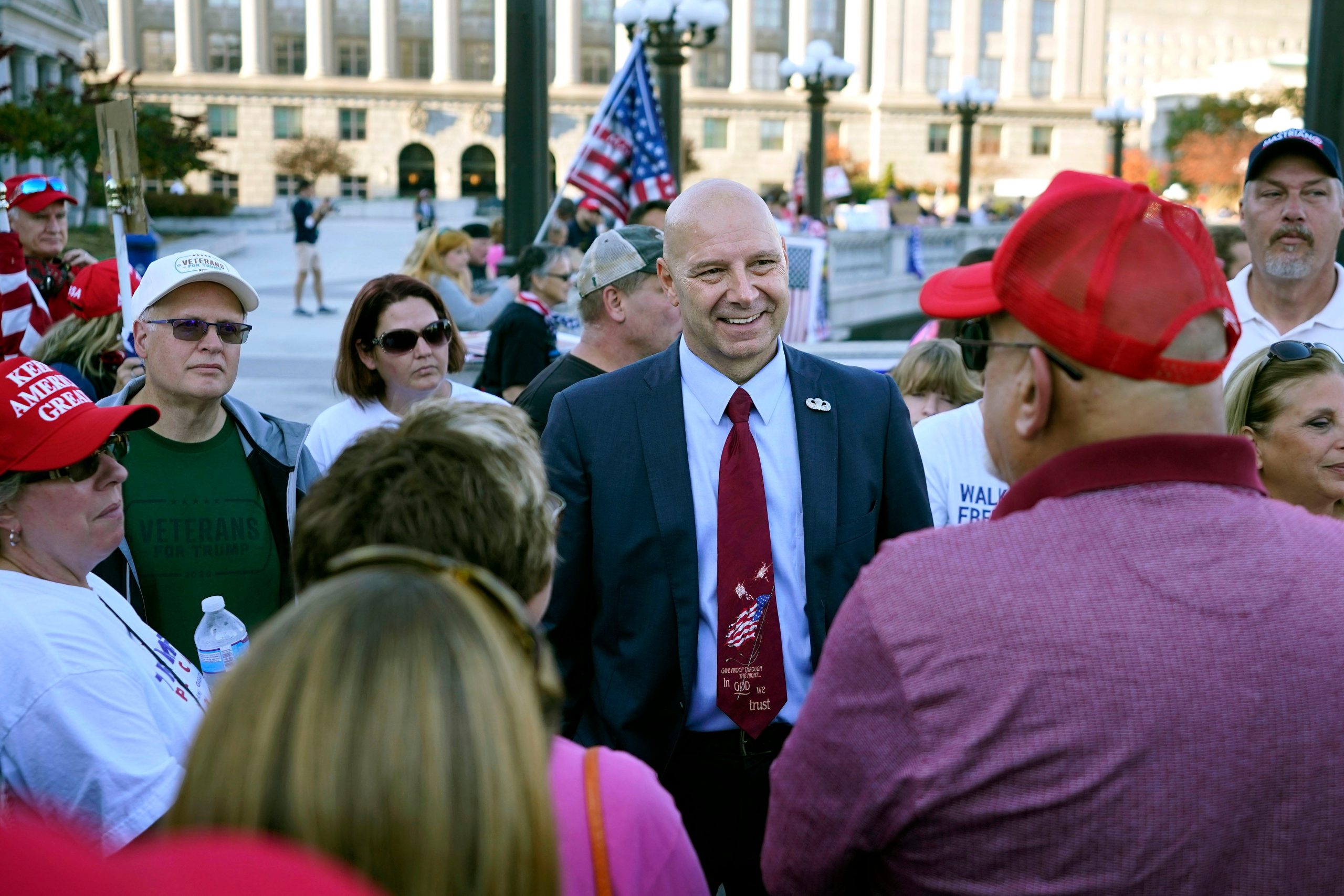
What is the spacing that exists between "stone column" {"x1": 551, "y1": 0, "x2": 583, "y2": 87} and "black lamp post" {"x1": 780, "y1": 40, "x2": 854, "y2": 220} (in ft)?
160

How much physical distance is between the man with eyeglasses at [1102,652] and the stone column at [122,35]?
255ft

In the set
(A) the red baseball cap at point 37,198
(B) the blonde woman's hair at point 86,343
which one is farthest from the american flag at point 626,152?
(B) the blonde woman's hair at point 86,343

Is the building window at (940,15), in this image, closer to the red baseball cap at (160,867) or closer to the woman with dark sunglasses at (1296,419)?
the woman with dark sunglasses at (1296,419)

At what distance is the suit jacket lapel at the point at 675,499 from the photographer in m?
2.83

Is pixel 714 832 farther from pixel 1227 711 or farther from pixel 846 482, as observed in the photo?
pixel 1227 711

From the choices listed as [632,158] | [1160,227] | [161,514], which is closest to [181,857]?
[1160,227]

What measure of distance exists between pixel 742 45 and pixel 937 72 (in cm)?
1453

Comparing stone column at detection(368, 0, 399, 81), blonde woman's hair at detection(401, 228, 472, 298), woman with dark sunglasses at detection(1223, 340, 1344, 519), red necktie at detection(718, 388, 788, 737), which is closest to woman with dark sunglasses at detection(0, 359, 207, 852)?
red necktie at detection(718, 388, 788, 737)

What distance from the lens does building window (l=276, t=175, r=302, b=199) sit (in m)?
68.2

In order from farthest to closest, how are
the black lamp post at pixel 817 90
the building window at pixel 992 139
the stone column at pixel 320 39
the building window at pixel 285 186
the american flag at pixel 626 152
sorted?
the building window at pixel 992 139 < the stone column at pixel 320 39 < the building window at pixel 285 186 < the black lamp post at pixel 817 90 < the american flag at pixel 626 152

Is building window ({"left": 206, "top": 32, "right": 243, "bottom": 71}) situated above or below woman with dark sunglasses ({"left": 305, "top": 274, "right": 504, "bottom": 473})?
→ above

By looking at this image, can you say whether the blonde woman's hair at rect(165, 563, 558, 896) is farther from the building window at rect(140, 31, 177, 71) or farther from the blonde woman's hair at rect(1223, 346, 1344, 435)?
the building window at rect(140, 31, 177, 71)

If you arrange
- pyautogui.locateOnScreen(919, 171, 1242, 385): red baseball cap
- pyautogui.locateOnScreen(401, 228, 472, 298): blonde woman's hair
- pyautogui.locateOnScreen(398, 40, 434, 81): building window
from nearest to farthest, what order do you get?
pyautogui.locateOnScreen(919, 171, 1242, 385): red baseball cap → pyautogui.locateOnScreen(401, 228, 472, 298): blonde woman's hair → pyautogui.locateOnScreen(398, 40, 434, 81): building window

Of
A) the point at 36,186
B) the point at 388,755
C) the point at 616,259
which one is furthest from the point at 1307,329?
the point at 36,186
